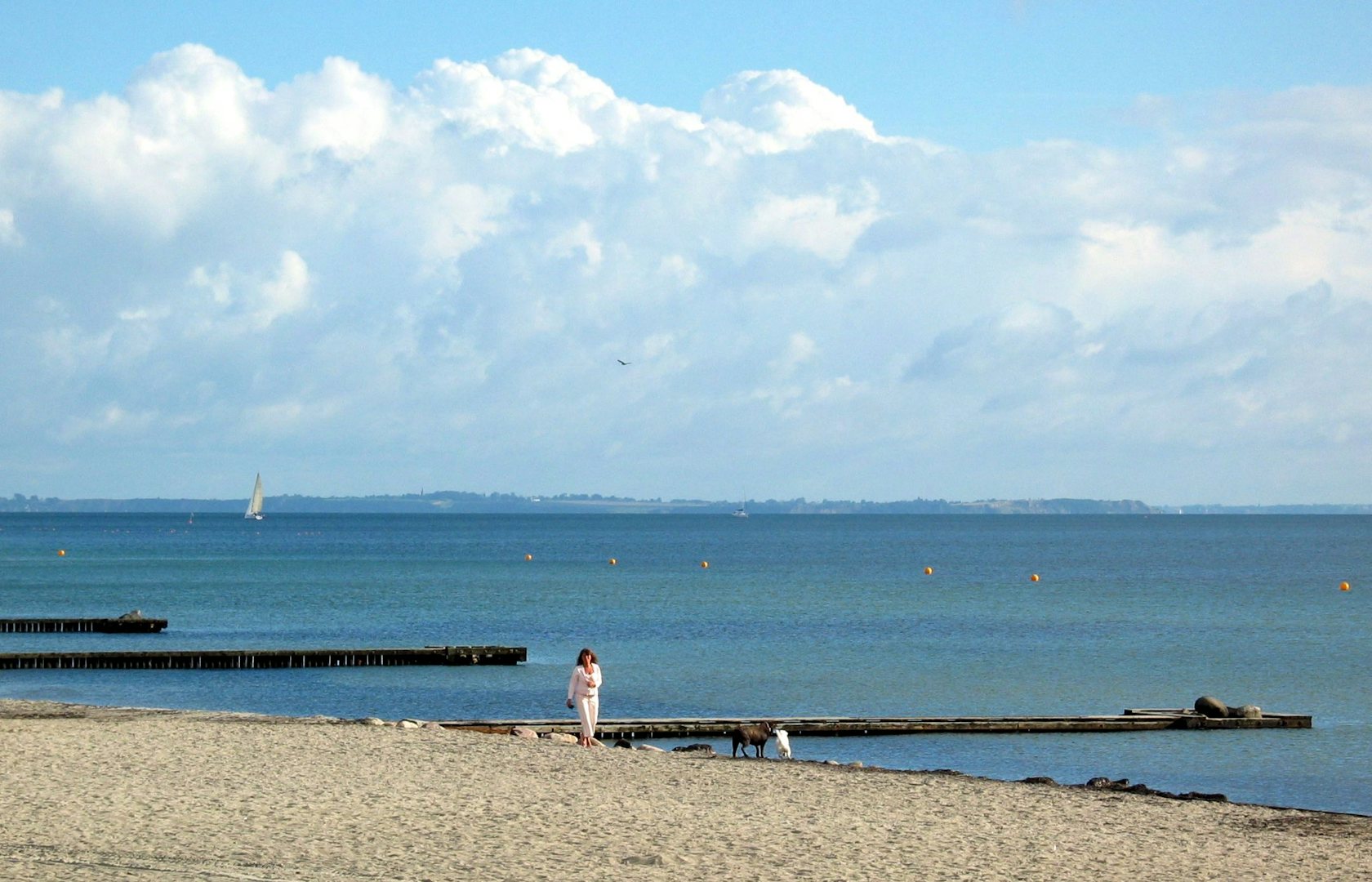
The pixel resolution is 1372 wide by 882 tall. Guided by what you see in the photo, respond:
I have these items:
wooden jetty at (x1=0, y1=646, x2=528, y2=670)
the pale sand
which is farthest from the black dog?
wooden jetty at (x1=0, y1=646, x2=528, y2=670)

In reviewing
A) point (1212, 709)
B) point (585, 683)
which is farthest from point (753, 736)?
point (1212, 709)

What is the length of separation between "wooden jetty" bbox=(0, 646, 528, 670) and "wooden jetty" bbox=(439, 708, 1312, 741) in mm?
14335

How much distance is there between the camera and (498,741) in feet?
71.9

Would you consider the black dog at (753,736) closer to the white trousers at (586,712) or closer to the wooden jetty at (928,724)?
Result: the white trousers at (586,712)

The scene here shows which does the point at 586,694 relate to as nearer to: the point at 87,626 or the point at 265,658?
the point at 265,658

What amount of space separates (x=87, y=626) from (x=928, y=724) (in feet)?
121

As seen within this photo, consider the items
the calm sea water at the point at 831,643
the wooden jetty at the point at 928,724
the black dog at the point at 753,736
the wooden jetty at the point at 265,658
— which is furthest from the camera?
the wooden jetty at the point at 265,658

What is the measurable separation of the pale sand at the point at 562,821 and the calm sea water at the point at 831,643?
718 cm

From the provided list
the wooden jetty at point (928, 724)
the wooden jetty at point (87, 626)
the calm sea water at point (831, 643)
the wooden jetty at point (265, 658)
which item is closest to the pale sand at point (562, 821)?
the wooden jetty at point (928, 724)

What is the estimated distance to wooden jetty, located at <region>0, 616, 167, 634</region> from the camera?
53.3 m

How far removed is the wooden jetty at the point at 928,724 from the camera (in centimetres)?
2706

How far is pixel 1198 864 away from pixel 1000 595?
65295 mm

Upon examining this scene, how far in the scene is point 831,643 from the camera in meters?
50.6

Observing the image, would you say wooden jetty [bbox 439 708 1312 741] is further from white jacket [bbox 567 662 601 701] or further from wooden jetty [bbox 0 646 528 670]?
wooden jetty [bbox 0 646 528 670]
